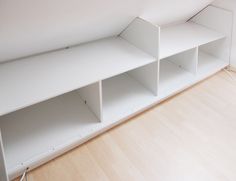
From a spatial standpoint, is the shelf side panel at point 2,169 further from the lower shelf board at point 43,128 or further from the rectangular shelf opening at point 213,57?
the rectangular shelf opening at point 213,57

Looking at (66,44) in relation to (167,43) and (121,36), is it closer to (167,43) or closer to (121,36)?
(121,36)

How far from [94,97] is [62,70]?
25 cm

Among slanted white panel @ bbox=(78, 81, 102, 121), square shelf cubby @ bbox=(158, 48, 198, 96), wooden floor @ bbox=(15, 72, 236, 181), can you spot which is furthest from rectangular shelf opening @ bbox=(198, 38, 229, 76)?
slanted white panel @ bbox=(78, 81, 102, 121)

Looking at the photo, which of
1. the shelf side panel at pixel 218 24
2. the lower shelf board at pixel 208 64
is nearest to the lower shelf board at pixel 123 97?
the lower shelf board at pixel 208 64

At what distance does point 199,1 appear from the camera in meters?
2.15

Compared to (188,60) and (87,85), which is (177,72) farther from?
(87,85)

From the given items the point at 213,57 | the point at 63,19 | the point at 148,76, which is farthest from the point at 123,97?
the point at 213,57

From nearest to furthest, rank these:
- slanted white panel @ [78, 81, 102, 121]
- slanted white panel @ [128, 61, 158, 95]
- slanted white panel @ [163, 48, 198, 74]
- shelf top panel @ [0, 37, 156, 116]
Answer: shelf top panel @ [0, 37, 156, 116] → slanted white panel @ [78, 81, 102, 121] → slanted white panel @ [128, 61, 158, 95] → slanted white panel @ [163, 48, 198, 74]

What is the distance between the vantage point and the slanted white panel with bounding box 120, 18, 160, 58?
69.2 inches

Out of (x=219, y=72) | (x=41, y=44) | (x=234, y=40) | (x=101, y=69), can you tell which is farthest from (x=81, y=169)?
(x=234, y=40)

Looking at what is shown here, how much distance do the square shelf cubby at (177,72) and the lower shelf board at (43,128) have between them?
24.3 inches

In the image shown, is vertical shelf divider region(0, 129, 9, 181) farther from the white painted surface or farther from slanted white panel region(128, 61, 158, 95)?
the white painted surface

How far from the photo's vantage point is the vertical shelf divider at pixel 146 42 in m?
1.77

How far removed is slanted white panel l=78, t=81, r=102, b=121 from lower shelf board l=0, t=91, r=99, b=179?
0.13 ft
